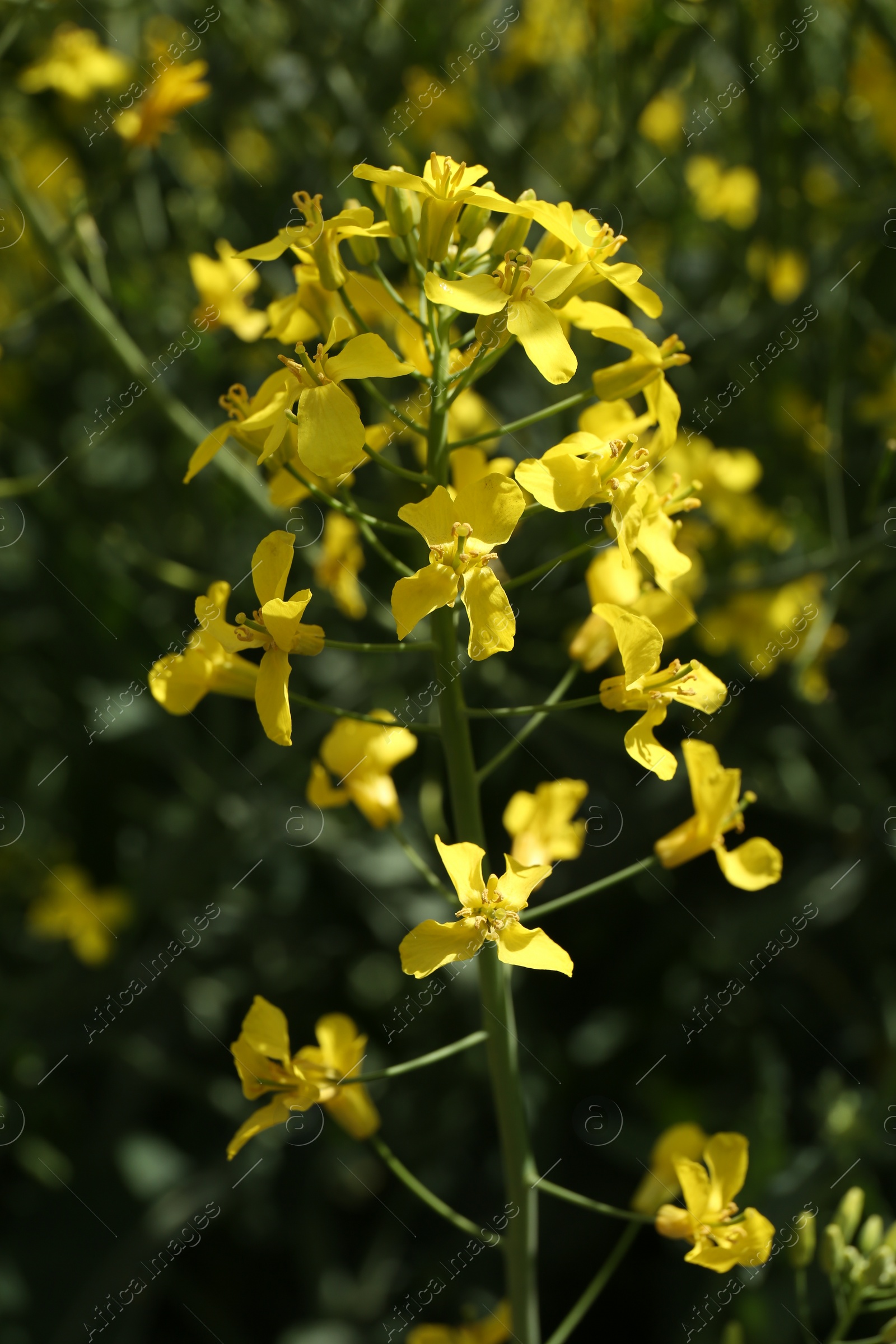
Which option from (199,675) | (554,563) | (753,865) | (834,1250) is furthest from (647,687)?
(834,1250)

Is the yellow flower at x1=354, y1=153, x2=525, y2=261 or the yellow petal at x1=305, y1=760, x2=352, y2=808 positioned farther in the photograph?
the yellow petal at x1=305, y1=760, x2=352, y2=808

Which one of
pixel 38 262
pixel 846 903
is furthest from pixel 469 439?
pixel 38 262

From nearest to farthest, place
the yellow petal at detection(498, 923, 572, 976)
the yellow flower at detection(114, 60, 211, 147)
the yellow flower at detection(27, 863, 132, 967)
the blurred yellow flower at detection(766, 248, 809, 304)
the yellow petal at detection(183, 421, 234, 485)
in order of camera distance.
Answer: the yellow petal at detection(498, 923, 572, 976)
the yellow petal at detection(183, 421, 234, 485)
the yellow flower at detection(114, 60, 211, 147)
the blurred yellow flower at detection(766, 248, 809, 304)
the yellow flower at detection(27, 863, 132, 967)

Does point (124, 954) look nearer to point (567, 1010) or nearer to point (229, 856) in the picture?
point (229, 856)

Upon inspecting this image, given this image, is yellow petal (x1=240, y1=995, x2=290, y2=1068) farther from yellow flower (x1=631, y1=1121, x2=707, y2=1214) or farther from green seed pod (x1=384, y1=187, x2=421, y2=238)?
green seed pod (x1=384, y1=187, x2=421, y2=238)

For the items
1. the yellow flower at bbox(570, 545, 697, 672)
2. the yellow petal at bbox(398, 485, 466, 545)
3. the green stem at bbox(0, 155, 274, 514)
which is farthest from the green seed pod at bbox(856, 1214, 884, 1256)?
the green stem at bbox(0, 155, 274, 514)

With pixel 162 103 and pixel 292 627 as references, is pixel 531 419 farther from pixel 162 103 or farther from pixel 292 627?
pixel 162 103

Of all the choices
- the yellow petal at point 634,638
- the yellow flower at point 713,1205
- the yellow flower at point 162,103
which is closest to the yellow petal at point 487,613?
the yellow petal at point 634,638
